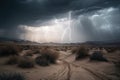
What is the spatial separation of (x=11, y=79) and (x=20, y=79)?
0.55 m

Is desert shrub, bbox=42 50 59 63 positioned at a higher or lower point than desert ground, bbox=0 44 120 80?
higher

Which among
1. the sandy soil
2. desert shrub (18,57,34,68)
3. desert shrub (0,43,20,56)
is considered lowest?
the sandy soil

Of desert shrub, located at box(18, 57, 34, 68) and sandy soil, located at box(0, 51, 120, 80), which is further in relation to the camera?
desert shrub, located at box(18, 57, 34, 68)

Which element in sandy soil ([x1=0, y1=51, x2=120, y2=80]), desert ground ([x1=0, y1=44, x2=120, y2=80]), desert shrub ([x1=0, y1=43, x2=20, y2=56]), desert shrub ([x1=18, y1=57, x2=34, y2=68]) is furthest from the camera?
desert shrub ([x1=0, y1=43, x2=20, y2=56])

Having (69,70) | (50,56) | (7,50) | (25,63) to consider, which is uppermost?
(7,50)

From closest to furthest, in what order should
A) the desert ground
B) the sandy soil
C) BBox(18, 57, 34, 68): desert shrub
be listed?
the sandy soil, the desert ground, BBox(18, 57, 34, 68): desert shrub

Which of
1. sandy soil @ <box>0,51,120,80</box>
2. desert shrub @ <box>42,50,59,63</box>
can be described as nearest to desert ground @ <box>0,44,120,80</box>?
sandy soil @ <box>0,51,120,80</box>

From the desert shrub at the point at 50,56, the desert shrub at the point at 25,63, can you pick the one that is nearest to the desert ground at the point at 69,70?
the desert shrub at the point at 25,63

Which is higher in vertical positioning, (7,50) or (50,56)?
(7,50)

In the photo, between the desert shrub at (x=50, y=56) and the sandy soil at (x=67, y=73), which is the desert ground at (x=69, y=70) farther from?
the desert shrub at (x=50, y=56)

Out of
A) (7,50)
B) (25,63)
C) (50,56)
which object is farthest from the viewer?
(7,50)

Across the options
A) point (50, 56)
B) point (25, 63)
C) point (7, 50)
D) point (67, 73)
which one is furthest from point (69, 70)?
point (7, 50)

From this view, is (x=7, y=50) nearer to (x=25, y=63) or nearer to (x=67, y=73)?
(x=25, y=63)

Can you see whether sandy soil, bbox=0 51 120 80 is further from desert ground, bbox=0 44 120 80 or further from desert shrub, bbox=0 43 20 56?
desert shrub, bbox=0 43 20 56
